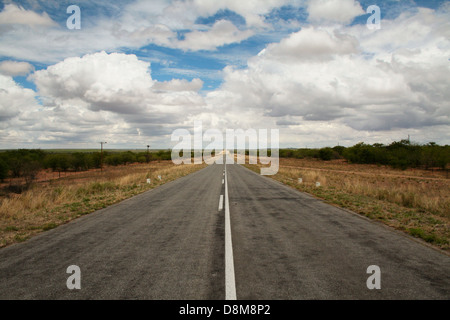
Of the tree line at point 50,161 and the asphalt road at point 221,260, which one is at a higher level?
the tree line at point 50,161

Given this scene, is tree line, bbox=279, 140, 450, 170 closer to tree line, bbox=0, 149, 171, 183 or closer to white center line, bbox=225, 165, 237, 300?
white center line, bbox=225, 165, 237, 300

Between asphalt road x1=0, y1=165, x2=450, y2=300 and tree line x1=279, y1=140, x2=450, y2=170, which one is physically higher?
tree line x1=279, y1=140, x2=450, y2=170

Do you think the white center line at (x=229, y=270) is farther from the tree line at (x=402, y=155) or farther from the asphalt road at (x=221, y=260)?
the tree line at (x=402, y=155)

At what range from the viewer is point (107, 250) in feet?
17.5

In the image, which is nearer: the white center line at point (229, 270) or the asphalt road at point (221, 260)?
the white center line at point (229, 270)

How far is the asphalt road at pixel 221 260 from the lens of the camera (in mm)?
3598

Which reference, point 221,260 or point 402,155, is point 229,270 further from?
point 402,155

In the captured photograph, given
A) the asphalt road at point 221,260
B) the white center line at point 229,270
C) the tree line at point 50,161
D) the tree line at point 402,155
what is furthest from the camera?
the tree line at point 402,155

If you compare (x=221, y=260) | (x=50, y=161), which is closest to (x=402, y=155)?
(x=221, y=260)

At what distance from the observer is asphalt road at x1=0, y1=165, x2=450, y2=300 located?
11.8 ft

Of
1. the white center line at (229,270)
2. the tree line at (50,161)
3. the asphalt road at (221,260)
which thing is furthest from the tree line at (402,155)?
the tree line at (50,161)

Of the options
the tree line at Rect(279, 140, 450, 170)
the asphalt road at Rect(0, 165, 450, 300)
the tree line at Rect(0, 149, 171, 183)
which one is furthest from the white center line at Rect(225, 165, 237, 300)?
the tree line at Rect(279, 140, 450, 170)
